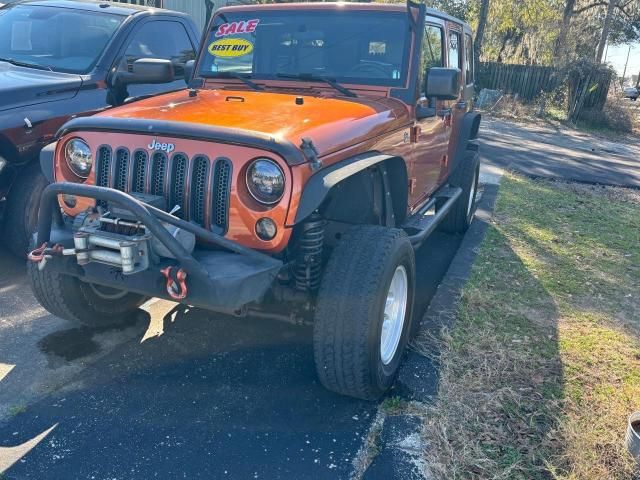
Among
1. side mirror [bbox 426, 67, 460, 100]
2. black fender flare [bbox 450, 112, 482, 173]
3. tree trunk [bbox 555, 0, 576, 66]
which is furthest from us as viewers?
tree trunk [bbox 555, 0, 576, 66]

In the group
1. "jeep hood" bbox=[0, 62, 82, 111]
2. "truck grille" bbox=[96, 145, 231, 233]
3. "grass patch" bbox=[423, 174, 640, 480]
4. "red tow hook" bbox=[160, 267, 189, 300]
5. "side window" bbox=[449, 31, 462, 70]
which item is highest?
"side window" bbox=[449, 31, 462, 70]

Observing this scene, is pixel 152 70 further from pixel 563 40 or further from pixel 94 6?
pixel 563 40

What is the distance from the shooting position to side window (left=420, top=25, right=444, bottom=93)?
13.8 ft

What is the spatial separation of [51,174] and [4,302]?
1.45 metres

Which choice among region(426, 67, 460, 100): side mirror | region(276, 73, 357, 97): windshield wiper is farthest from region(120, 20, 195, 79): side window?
region(426, 67, 460, 100): side mirror

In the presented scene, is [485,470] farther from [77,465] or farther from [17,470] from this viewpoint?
[17,470]

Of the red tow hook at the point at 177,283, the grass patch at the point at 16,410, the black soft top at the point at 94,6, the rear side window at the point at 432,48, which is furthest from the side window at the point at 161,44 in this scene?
the grass patch at the point at 16,410

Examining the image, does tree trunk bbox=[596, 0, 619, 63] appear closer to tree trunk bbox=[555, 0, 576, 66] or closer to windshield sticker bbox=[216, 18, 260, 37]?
tree trunk bbox=[555, 0, 576, 66]

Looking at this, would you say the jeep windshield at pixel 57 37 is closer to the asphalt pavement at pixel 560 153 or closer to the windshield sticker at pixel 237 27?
the windshield sticker at pixel 237 27

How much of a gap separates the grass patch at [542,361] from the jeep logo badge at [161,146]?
1920 millimetres

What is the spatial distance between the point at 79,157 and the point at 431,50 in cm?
270

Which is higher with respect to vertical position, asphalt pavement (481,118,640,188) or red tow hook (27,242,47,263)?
red tow hook (27,242,47,263)

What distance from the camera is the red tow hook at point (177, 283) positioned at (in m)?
2.58

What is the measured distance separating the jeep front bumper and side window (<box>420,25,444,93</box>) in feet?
7.16
